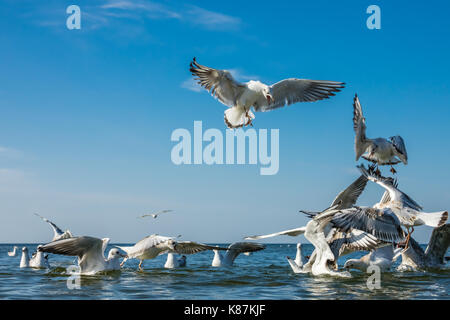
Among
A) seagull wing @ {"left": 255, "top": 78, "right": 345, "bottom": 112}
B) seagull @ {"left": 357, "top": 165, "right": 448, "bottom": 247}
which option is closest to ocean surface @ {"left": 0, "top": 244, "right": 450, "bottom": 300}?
seagull @ {"left": 357, "top": 165, "right": 448, "bottom": 247}

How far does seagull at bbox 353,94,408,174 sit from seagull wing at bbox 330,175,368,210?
0.79 m

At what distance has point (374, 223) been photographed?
8.90 metres

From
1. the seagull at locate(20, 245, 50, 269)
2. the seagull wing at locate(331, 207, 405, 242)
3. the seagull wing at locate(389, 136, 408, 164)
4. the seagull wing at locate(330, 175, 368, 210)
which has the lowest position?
the seagull at locate(20, 245, 50, 269)

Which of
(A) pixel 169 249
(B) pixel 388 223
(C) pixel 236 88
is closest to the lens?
(B) pixel 388 223

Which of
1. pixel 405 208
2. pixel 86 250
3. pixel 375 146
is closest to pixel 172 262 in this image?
pixel 86 250

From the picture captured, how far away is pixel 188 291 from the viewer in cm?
899

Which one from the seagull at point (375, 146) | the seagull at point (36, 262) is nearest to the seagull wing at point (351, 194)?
the seagull at point (375, 146)

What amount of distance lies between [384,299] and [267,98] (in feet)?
19.5

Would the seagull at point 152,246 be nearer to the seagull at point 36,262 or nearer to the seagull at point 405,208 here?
the seagull at point 405,208

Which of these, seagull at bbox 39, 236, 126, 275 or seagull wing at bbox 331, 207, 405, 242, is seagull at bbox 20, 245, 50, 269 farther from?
seagull wing at bbox 331, 207, 405, 242

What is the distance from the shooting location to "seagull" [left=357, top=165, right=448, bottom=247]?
8969 mm

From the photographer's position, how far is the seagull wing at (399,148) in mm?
10602
